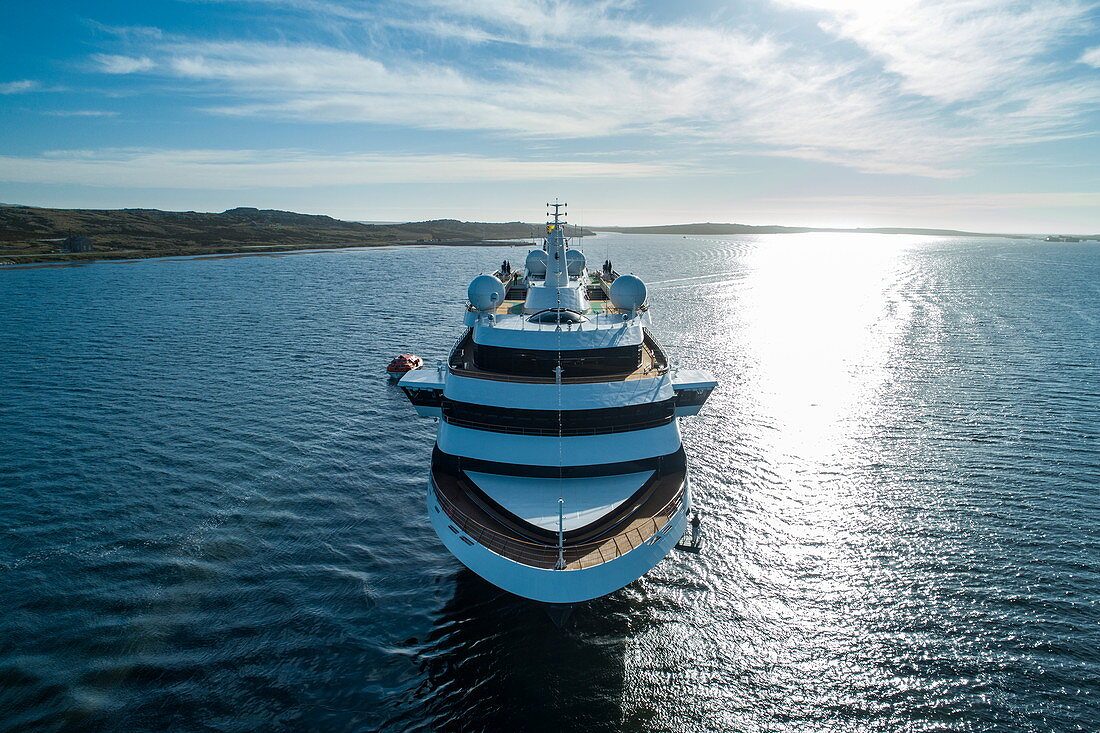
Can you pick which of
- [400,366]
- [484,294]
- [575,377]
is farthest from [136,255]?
[575,377]

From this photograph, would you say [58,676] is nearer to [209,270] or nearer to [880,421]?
[880,421]

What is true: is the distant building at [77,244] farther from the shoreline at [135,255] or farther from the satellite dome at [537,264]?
the satellite dome at [537,264]

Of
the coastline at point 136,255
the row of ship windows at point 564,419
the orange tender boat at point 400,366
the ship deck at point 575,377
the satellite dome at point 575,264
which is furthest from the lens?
the coastline at point 136,255

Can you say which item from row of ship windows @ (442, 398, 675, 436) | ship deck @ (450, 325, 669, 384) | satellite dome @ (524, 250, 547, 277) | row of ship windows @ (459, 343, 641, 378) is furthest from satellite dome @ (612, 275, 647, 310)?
satellite dome @ (524, 250, 547, 277)

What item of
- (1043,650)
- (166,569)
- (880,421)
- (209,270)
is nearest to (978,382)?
(880,421)

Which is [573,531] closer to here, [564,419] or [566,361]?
[564,419]

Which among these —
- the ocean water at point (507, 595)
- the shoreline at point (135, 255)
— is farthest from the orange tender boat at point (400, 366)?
the shoreline at point (135, 255)
